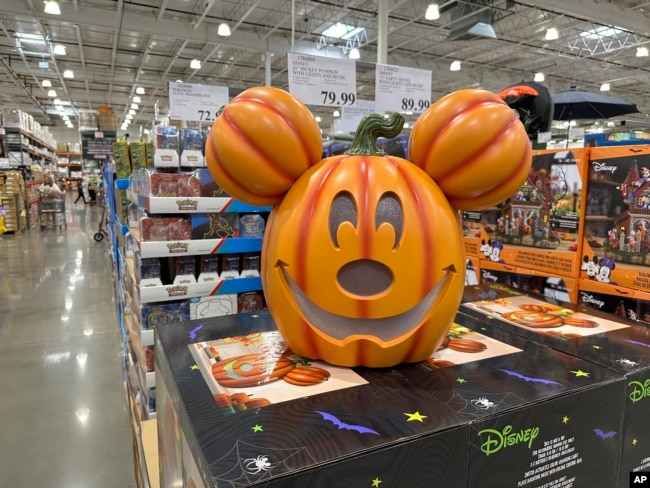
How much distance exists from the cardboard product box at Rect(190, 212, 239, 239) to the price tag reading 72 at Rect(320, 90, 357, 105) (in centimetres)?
186

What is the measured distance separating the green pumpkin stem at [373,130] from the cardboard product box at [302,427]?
0.45 metres

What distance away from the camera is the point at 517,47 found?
12188mm

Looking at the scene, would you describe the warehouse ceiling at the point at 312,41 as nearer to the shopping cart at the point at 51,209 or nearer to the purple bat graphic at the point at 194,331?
the shopping cart at the point at 51,209

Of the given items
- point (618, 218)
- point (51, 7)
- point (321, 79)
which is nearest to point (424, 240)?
point (618, 218)

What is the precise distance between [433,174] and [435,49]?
1337cm

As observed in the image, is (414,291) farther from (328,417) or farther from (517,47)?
(517,47)

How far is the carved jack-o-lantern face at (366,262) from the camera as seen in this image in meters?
0.86

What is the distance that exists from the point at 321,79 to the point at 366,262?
3316 mm

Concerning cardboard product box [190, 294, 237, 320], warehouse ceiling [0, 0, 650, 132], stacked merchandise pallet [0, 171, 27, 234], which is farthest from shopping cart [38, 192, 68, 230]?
cardboard product box [190, 294, 237, 320]

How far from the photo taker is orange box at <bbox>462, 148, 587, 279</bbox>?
1490 millimetres

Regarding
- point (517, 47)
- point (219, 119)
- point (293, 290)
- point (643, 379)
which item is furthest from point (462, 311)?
point (517, 47)

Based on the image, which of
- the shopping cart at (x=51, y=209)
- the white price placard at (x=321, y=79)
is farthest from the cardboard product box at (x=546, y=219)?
the shopping cart at (x=51, y=209)

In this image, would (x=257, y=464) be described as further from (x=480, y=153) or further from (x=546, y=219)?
(x=546, y=219)

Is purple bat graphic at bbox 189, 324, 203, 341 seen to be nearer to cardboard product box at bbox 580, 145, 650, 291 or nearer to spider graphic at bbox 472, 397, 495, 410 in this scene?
spider graphic at bbox 472, 397, 495, 410
